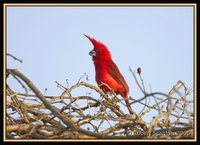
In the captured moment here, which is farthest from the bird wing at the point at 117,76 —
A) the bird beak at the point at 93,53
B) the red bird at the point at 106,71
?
the bird beak at the point at 93,53

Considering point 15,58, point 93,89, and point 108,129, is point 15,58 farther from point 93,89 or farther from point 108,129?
point 93,89

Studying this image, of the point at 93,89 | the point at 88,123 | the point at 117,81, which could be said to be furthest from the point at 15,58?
the point at 117,81

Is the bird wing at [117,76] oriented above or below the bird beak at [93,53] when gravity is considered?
below

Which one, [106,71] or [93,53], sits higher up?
[93,53]

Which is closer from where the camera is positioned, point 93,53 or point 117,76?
point 117,76

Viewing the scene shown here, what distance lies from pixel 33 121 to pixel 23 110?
0.32 ft

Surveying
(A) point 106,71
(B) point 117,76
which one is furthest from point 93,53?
(B) point 117,76

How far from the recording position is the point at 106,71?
16.4 feet

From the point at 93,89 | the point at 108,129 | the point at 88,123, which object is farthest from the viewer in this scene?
the point at 93,89

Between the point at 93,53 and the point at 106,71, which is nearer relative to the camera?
the point at 106,71

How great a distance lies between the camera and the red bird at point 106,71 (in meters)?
4.92

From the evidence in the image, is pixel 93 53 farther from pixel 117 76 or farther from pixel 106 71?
pixel 117 76

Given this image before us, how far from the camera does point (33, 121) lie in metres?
2.61

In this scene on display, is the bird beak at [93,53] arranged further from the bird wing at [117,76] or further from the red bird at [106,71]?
the bird wing at [117,76]
